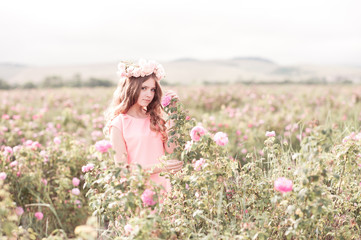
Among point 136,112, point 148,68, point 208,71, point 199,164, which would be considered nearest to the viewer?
point 199,164

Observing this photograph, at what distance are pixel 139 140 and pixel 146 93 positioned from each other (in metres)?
0.38

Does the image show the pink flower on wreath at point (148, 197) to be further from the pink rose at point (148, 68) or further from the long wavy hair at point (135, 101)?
the pink rose at point (148, 68)

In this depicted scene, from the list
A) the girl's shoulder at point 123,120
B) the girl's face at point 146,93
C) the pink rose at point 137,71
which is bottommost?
the girl's shoulder at point 123,120

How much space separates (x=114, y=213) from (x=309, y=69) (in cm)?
8147

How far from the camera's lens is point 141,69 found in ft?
9.40

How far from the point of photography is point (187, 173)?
7.71 ft

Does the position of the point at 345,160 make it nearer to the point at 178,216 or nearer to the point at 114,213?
the point at 178,216

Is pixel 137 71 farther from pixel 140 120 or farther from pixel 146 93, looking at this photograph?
pixel 140 120

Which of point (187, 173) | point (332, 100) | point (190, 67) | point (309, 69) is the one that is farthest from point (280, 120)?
point (309, 69)

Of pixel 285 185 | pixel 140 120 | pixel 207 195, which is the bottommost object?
pixel 207 195

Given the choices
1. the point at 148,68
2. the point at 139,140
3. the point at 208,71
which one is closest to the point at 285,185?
the point at 139,140

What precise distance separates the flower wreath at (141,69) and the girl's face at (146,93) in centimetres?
7

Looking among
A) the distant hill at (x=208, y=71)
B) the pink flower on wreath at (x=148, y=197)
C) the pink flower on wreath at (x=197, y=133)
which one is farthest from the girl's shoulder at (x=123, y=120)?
the distant hill at (x=208, y=71)

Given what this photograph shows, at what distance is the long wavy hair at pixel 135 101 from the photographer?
9.56ft
